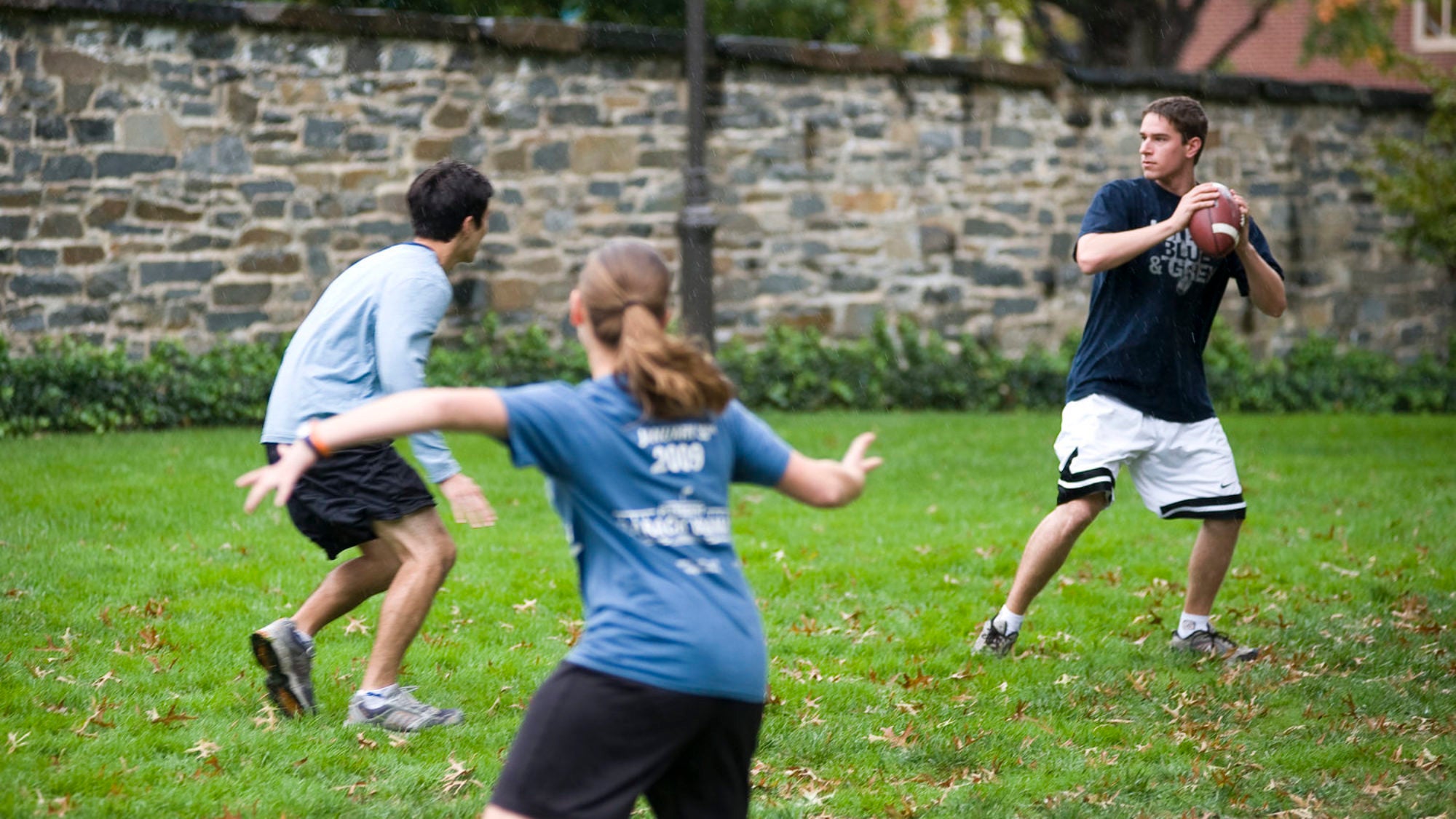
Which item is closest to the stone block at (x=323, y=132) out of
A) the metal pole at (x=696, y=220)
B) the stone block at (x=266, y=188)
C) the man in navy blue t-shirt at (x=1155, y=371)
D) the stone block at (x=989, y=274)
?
the stone block at (x=266, y=188)

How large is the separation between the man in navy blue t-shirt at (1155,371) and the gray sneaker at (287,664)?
2.80 meters

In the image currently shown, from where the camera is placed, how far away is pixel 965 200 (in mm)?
13820

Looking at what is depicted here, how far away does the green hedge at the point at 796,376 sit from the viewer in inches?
412

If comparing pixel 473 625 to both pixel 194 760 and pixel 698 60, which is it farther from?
pixel 698 60

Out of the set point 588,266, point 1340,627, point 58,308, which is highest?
point 588,266

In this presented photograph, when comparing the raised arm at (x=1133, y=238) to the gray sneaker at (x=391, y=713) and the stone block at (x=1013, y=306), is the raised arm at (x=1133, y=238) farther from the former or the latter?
the stone block at (x=1013, y=306)

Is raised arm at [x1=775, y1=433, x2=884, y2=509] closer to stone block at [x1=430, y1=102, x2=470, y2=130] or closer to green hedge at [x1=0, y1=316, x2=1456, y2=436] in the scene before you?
green hedge at [x1=0, y1=316, x2=1456, y2=436]

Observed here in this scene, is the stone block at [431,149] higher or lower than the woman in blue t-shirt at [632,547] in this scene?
higher

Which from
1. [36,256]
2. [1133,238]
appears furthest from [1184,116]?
[36,256]

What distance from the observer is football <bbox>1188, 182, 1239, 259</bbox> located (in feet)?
17.0

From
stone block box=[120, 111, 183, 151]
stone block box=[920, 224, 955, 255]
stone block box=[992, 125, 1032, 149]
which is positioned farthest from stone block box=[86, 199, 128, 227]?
stone block box=[992, 125, 1032, 149]

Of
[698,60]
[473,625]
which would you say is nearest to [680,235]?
[698,60]

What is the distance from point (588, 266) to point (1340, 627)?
4671 millimetres

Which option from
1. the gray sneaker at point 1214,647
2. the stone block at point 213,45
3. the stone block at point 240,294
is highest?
the stone block at point 213,45
